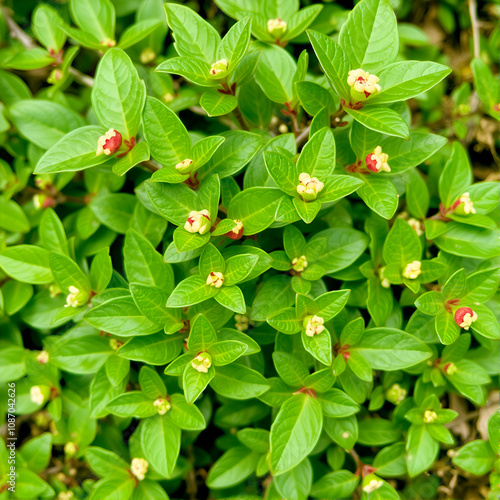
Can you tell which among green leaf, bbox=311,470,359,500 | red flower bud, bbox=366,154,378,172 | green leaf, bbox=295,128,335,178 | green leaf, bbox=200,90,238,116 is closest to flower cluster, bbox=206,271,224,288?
green leaf, bbox=295,128,335,178

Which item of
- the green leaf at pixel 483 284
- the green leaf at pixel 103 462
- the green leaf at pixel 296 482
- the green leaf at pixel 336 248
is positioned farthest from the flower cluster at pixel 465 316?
the green leaf at pixel 103 462

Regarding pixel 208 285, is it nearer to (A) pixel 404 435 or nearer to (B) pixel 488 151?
(A) pixel 404 435

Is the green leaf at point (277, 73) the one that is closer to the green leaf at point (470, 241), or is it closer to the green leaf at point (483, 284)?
the green leaf at point (470, 241)

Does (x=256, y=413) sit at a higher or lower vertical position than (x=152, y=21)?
lower

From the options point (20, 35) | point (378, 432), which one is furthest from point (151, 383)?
point (20, 35)

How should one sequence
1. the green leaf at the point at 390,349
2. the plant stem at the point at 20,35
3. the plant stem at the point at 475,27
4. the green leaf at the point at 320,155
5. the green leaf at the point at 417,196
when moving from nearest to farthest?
1. the green leaf at the point at 320,155
2. the green leaf at the point at 390,349
3. the green leaf at the point at 417,196
4. the plant stem at the point at 20,35
5. the plant stem at the point at 475,27

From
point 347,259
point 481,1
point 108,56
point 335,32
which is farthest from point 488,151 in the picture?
point 108,56
